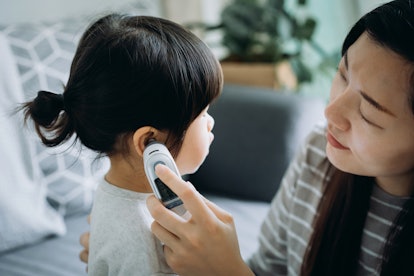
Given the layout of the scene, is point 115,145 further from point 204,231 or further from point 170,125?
point 204,231

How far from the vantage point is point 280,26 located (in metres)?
1.88

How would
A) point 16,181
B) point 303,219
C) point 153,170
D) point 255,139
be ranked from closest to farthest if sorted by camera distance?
point 153,170, point 303,219, point 16,181, point 255,139

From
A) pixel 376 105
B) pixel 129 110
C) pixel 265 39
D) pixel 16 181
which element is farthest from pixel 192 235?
pixel 265 39

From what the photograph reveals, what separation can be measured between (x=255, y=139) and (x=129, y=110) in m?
0.76

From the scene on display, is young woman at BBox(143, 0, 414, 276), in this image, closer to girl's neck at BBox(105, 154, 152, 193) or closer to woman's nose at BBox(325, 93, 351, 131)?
woman's nose at BBox(325, 93, 351, 131)

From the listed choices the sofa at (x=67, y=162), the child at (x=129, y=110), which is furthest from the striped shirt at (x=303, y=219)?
the child at (x=129, y=110)

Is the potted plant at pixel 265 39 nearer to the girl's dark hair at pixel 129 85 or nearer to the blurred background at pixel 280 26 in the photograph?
the blurred background at pixel 280 26

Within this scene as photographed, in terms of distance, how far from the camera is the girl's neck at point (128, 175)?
0.80 meters

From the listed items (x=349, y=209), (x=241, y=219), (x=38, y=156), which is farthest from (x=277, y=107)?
(x=38, y=156)

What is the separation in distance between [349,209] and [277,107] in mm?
604

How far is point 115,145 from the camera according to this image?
0.77 metres

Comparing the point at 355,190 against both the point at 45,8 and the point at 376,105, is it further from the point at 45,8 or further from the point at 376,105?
the point at 45,8

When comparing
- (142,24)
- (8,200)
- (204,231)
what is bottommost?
(8,200)

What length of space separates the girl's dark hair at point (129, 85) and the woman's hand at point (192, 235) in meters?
0.12
